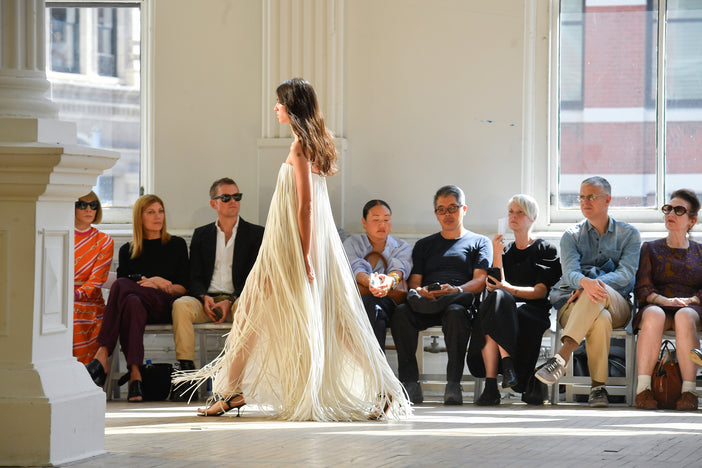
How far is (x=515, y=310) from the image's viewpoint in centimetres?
581

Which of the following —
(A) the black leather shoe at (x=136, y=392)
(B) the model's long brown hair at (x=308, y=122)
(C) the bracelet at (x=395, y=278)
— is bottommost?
(A) the black leather shoe at (x=136, y=392)

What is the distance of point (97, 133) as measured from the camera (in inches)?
287

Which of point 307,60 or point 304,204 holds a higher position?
point 307,60

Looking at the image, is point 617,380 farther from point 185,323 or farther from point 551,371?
point 185,323

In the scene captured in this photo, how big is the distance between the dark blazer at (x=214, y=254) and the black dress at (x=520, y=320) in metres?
1.46

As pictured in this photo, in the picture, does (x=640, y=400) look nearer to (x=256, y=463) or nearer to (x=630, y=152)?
(x=630, y=152)

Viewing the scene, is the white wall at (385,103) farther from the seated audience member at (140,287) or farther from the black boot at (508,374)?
the black boot at (508,374)

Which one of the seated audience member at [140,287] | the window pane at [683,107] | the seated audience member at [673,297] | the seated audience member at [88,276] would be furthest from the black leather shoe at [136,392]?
the window pane at [683,107]

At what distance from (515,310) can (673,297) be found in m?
0.92

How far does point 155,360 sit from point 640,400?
314 centimetres

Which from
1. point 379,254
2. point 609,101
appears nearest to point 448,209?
point 379,254

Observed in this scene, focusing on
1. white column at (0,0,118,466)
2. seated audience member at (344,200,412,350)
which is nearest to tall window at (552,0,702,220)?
seated audience member at (344,200,412,350)

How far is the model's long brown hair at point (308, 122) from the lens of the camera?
4.79 metres

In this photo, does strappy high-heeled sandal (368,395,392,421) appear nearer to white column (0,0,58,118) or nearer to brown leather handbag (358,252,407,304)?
brown leather handbag (358,252,407,304)
